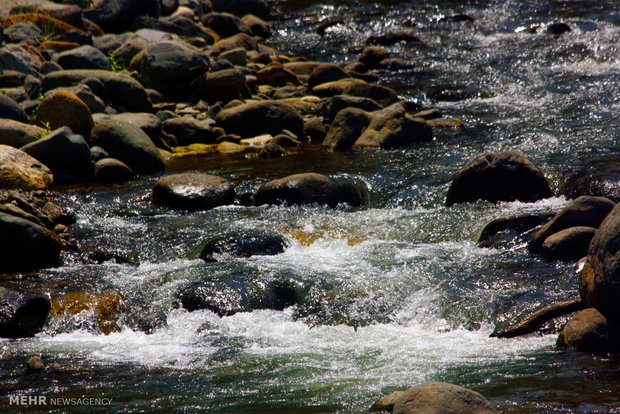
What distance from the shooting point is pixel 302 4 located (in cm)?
2372

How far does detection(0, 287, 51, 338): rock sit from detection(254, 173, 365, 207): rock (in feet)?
11.7

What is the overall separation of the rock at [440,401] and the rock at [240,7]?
19734 millimetres

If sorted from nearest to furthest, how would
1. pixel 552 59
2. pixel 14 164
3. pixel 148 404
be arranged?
pixel 148 404 → pixel 14 164 → pixel 552 59

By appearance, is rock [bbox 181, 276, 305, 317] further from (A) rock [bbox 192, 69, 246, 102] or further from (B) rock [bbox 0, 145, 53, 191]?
(A) rock [bbox 192, 69, 246, 102]

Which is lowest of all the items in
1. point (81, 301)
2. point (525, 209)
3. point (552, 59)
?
point (81, 301)

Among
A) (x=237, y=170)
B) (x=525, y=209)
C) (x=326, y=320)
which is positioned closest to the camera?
(x=326, y=320)

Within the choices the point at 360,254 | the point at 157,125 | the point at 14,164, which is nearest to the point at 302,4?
the point at 157,125

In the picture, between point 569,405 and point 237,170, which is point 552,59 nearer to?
point 237,170

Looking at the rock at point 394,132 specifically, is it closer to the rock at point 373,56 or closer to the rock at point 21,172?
the rock at point 21,172

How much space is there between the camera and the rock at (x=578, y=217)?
22.0 feet

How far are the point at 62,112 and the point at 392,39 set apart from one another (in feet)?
35.0

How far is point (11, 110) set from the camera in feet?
34.4

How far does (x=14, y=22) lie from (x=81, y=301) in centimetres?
1183

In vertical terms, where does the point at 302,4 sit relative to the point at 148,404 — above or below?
above
